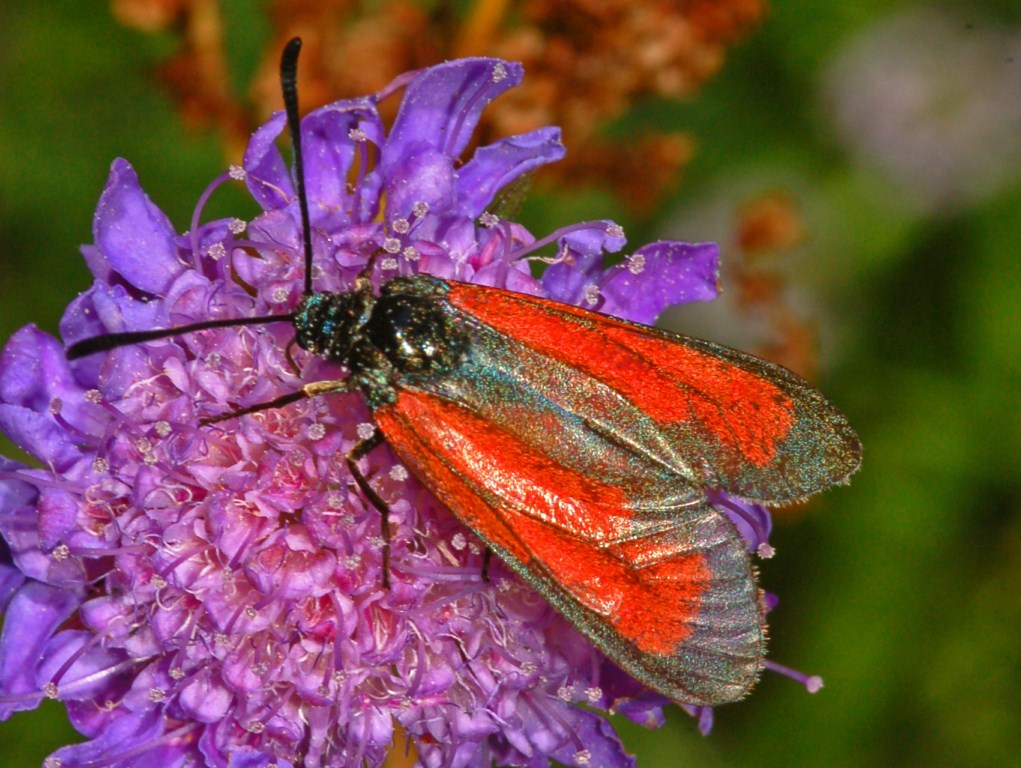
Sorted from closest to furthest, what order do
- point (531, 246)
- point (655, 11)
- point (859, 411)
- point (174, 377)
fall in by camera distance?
point (174, 377)
point (531, 246)
point (655, 11)
point (859, 411)

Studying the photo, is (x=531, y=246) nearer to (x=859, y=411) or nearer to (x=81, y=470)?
(x=81, y=470)

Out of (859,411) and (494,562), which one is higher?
(494,562)

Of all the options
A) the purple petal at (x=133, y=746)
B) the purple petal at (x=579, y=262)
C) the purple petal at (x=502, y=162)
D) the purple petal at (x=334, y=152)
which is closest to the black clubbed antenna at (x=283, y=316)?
the purple petal at (x=334, y=152)

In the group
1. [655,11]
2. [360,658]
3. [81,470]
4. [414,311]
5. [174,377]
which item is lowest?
[360,658]

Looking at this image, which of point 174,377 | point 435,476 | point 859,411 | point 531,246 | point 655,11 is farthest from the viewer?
point 859,411

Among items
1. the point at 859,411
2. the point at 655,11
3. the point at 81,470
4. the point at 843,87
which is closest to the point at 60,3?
the point at 655,11

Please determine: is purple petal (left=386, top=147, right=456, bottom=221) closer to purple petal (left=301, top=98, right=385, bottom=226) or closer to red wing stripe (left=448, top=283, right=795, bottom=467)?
purple petal (left=301, top=98, right=385, bottom=226)

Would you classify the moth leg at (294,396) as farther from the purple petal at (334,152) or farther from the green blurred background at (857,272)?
the green blurred background at (857,272)

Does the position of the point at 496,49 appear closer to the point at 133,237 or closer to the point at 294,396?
the point at 133,237
